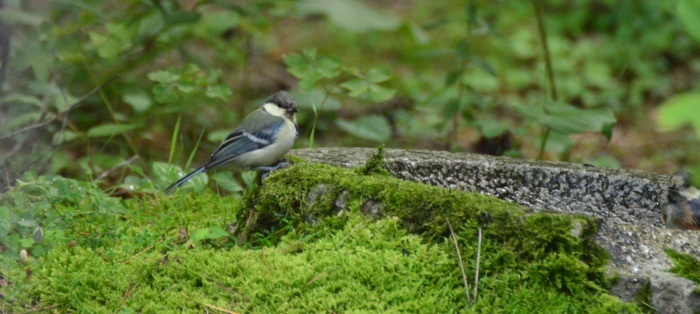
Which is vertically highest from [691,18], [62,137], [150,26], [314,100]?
[691,18]

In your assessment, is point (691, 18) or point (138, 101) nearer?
point (691, 18)

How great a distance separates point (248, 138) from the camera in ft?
14.3

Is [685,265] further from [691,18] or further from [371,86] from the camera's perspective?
[371,86]

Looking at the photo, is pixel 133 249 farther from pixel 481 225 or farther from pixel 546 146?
pixel 546 146

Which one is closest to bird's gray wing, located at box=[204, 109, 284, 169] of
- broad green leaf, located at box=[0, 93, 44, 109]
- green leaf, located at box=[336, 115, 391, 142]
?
green leaf, located at box=[336, 115, 391, 142]

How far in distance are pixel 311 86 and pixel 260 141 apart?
0.53m

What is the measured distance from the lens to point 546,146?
5.32 meters

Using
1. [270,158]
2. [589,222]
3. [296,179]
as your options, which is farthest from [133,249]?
Answer: [589,222]

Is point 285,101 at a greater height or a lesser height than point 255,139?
greater

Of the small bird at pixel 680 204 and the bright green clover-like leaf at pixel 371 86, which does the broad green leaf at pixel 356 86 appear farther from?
the small bird at pixel 680 204

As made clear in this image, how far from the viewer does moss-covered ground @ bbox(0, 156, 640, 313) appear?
260cm

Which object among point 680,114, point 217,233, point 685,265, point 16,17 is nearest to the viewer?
point 680,114

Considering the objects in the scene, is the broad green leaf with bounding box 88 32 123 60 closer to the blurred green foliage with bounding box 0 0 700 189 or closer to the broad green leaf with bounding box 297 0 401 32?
the blurred green foliage with bounding box 0 0 700 189

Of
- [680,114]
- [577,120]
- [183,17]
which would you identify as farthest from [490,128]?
[680,114]
